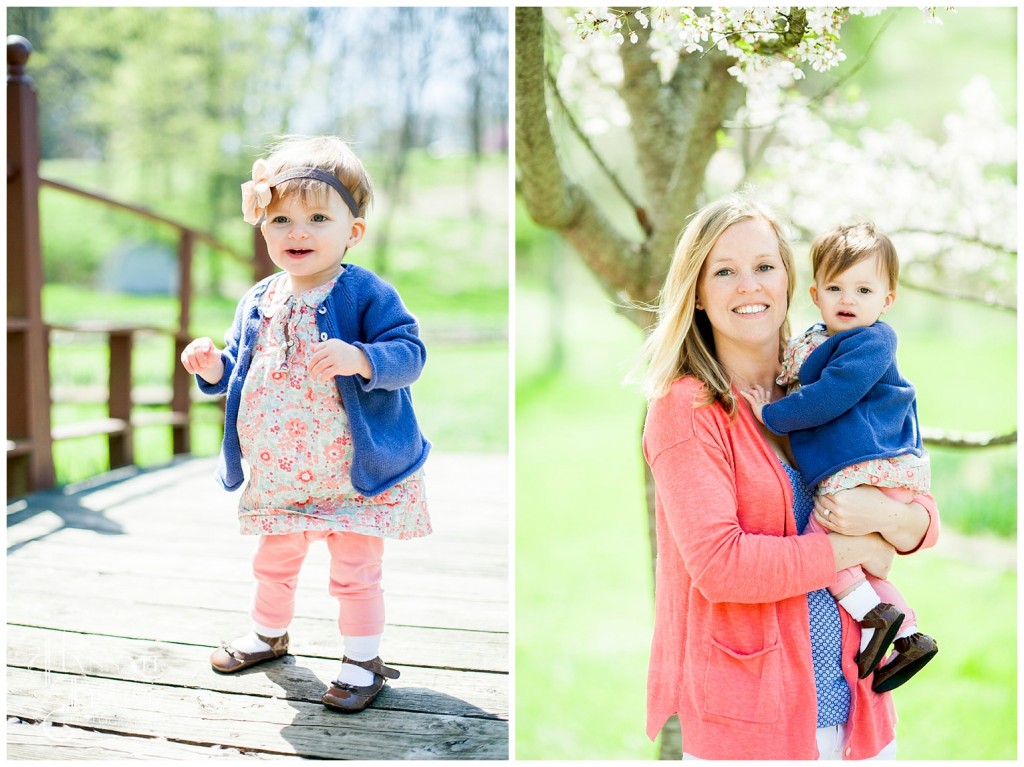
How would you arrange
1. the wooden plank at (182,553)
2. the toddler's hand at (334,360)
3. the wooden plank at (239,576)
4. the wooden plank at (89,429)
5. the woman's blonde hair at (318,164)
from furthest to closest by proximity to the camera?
the wooden plank at (89,429), the wooden plank at (182,553), the wooden plank at (239,576), the woman's blonde hair at (318,164), the toddler's hand at (334,360)

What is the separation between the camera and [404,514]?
6.28 ft

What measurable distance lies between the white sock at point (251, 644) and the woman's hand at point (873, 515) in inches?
48.1

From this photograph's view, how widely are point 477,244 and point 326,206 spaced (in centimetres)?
1154

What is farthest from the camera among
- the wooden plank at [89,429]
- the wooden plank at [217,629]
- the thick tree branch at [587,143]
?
the wooden plank at [89,429]

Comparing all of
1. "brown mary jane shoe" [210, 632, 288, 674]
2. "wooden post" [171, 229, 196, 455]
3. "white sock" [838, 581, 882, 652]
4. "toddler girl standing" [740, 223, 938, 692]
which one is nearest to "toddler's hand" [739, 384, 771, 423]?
"toddler girl standing" [740, 223, 938, 692]

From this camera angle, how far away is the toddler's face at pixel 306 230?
184cm

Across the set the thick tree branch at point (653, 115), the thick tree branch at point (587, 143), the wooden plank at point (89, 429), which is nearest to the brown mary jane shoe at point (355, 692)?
the thick tree branch at point (587, 143)

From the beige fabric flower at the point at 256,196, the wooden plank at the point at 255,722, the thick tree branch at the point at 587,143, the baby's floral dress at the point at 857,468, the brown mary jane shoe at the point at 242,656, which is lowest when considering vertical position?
the wooden plank at the point at 255,722

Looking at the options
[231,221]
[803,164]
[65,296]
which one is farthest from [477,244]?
[803,164]

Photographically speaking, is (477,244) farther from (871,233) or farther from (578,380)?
(871,233)

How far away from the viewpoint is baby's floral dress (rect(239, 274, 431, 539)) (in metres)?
1.86

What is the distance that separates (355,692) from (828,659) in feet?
3.00

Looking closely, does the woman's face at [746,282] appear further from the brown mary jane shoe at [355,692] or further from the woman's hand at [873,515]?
the brown mary jane shoe at [355,692]

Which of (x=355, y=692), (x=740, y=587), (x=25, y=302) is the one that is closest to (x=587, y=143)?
(x=740, y=587)
